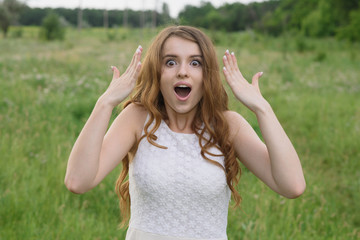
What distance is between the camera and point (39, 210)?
3.31m

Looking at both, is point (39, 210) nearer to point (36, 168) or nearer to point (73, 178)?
point (36, 168)

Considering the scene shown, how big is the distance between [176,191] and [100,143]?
15.1 inches

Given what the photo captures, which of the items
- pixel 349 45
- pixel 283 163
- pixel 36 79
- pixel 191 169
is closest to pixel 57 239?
pixel 191 169

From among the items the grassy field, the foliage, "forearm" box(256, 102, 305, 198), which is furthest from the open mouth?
the foliage

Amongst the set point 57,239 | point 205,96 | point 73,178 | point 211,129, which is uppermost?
point 205,96

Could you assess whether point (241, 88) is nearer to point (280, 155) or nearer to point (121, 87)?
point (280, 155)

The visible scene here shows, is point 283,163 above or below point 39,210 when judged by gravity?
above

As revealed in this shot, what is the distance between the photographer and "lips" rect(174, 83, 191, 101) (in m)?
1.80

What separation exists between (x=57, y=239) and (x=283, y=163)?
1.91 metres

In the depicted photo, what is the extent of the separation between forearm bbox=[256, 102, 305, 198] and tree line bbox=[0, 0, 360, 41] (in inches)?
673

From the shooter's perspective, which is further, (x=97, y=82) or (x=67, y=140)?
(x=97, y=82)

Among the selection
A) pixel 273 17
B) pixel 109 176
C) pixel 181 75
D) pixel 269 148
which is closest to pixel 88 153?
pixel 181 75

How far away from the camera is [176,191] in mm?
1775

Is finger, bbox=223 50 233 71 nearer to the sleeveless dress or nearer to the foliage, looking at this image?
the sleeveless dress
